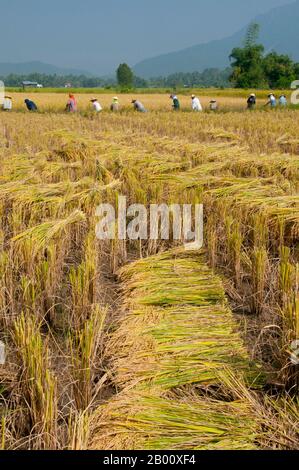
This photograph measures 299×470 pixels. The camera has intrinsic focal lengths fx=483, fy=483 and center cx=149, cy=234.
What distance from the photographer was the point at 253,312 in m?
2.66

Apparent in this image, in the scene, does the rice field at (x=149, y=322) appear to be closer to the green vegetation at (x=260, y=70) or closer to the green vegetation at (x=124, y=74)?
the green vegetation at (x=260, y=70)

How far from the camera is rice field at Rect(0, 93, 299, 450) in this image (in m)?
1.71

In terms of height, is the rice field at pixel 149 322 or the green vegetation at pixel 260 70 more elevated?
the green vegetation at pixel 260 70

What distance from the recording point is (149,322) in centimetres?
238

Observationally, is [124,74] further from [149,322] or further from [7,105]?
[149,322]

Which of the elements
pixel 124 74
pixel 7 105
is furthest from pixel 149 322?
pixel 124 74

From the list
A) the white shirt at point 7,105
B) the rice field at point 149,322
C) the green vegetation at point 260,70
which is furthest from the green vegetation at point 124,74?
the rice field at point 149,322

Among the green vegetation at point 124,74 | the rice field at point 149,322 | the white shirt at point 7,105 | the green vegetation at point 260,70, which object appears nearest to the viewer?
the rice field at point 149,322

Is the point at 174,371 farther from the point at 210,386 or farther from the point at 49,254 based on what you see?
the point at 49,254

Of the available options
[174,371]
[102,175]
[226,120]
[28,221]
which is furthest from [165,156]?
[226,120]

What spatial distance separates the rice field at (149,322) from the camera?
1.71m

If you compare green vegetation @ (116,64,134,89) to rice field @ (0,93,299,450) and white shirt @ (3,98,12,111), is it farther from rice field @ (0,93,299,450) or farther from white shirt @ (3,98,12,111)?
rice field @ (0,93,299,450)

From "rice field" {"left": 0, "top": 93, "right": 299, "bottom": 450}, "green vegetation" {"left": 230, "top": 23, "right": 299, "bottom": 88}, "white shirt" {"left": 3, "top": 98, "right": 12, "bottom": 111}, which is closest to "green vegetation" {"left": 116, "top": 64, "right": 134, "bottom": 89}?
"green vegetation" {"left": 230, "top": 23, "right": 299, "bottom": 88}
